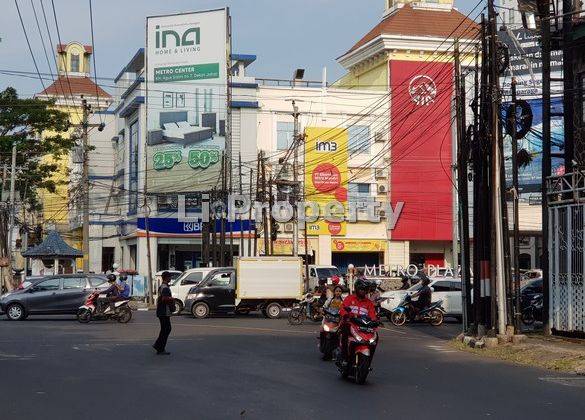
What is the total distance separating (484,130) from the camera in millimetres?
22188

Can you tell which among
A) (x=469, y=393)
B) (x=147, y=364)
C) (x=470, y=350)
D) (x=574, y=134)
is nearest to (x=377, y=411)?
(x=469, y=393)

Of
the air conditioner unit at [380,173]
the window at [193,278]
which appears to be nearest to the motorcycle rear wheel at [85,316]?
the window at [193,278]

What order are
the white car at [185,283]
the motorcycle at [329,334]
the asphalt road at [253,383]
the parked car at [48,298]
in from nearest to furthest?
1. the asphalt road at [253,383]
2. the motorcycle at [329,334]
3. the parked car at [48,298]
4. the white car at [185,283]

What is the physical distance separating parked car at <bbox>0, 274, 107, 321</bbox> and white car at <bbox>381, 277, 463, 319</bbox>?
10504 millimetres

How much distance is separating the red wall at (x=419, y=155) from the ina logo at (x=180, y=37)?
13973 millimetres

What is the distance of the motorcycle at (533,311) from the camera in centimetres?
2997

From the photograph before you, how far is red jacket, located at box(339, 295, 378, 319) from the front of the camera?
14414mm

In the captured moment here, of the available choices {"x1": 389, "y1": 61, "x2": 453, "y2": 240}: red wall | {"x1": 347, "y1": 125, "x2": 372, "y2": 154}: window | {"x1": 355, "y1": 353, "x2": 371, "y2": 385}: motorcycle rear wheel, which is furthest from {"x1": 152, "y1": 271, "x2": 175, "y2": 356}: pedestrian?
{"x1": 389, "y1": 61, "x2": 453, "y2": 240}: red wall

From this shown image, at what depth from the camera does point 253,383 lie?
1386 cm

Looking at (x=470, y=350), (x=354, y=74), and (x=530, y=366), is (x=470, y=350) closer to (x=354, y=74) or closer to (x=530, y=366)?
(x=530, y=366)

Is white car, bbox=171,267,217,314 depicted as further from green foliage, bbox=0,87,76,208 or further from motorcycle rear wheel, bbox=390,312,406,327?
green foliage, bbox=0,87,76,208

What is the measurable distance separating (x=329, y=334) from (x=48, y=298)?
17.6 metres

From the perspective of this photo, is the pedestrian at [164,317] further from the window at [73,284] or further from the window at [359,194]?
the window at [359,194]

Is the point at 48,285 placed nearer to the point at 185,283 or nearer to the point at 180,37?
the point at 185,283
